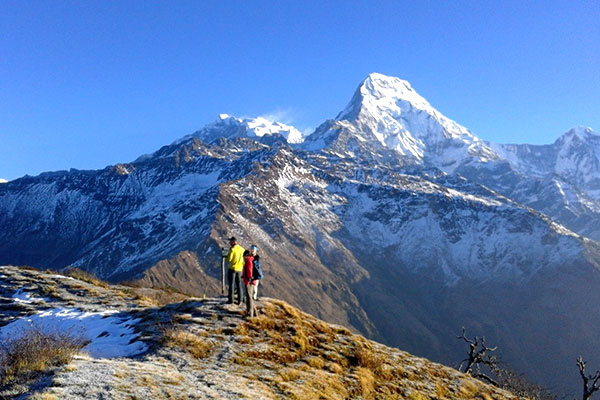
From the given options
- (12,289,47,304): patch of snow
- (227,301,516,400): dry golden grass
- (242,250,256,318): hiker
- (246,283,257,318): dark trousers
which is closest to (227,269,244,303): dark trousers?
(242,250,256,318): hiker

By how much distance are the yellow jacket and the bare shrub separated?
8.59m

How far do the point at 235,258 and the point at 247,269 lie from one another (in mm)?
1465

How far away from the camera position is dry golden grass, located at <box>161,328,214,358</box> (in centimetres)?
1748

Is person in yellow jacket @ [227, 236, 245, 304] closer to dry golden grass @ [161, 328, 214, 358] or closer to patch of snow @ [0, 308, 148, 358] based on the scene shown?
patch of snow @ [0, 308, 148, 358]

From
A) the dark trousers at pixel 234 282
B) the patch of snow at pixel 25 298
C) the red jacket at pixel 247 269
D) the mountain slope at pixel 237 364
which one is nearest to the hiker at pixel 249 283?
the red jacket at pixel 247 269

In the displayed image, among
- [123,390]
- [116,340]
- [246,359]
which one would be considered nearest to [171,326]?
[116,340]

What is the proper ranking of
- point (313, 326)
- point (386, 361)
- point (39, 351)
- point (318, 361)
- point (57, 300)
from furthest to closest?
point (57, 300) < point (313, 326) < point (386, 361) < point (318, 361) < point (39, 351)

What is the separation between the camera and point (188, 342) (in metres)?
18.0

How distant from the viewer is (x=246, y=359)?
17.6 metres

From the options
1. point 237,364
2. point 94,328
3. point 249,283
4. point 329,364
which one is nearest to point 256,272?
point 249,283

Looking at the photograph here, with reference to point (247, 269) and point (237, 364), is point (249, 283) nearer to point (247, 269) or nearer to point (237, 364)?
point (247, 269)

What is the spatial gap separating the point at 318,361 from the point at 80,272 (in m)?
31.2

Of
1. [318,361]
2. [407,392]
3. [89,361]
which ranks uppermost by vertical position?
[89,361]

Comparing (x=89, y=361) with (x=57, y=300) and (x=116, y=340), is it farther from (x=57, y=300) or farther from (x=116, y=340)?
(x=57, y=300)
